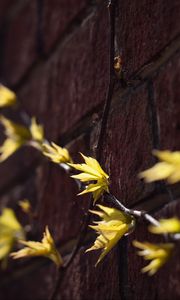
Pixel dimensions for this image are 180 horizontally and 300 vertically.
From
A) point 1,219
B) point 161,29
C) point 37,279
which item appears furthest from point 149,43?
point 37,279

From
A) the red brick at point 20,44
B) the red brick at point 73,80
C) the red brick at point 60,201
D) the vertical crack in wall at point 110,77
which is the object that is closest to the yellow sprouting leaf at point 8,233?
the red brick at point 60,201

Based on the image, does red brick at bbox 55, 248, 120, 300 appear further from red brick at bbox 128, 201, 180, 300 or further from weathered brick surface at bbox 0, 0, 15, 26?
weathered brick surface at bbox 0, 0, 15, 26

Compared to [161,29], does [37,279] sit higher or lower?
lower

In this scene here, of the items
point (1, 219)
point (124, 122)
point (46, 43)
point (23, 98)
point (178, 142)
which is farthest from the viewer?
point (23, 98)

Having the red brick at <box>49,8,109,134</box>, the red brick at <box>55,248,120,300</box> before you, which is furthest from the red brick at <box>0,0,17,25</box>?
the red brick at <box>55,248,120,300</box>

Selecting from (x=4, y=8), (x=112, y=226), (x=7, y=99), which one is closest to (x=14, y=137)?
(x=7, y=99)

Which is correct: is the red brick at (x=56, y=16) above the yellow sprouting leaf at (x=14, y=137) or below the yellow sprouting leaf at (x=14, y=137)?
above

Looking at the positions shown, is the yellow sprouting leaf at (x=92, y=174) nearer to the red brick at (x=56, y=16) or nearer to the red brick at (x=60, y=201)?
the red brick at (x=60, y=201)

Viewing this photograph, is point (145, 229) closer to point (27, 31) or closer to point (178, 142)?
point (178, 142)

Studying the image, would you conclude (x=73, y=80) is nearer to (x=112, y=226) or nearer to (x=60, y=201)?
(x=60, y=201)
